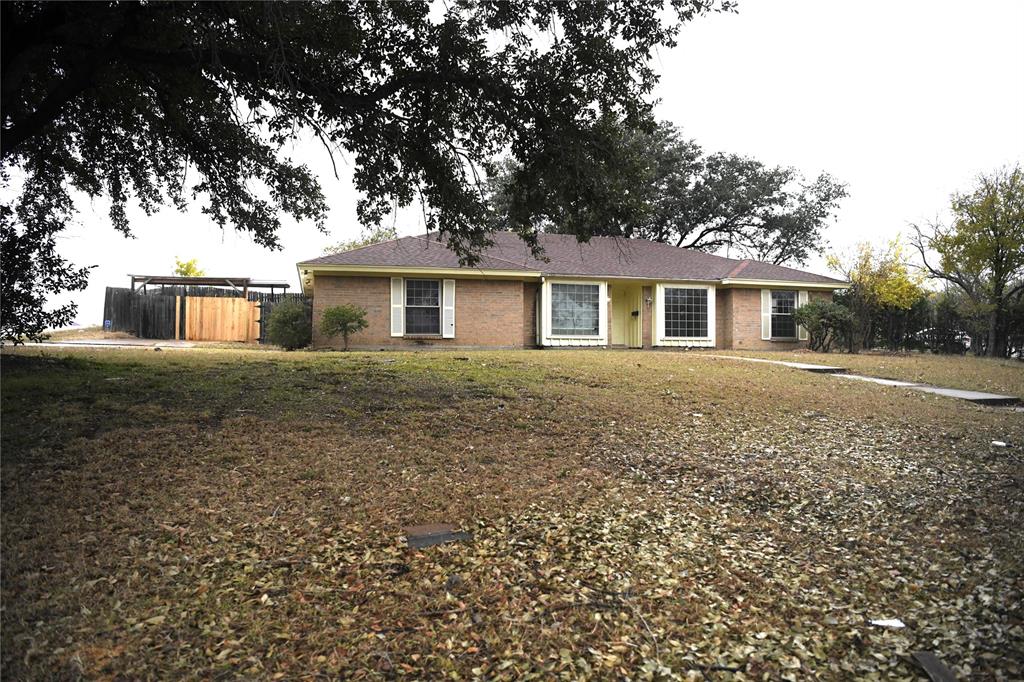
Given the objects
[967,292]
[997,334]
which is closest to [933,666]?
[997,334]

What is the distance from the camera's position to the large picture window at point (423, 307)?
17453 millimetres

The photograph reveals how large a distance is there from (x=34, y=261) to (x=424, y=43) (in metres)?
5.79

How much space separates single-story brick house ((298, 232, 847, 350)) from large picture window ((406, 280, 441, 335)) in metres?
0.03

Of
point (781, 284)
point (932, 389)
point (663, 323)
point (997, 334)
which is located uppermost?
point (781, 284)

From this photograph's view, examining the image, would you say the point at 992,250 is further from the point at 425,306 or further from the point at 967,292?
the point at 425,306

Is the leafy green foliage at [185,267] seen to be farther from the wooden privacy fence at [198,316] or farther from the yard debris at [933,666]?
the yard debris at [933,666]

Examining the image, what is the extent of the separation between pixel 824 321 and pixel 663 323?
493 centimetres

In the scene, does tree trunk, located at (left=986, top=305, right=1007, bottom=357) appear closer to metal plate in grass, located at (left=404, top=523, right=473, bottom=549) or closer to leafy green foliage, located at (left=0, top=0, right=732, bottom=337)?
leafy green foliage, located at (left=0, top=0, right=732, bottom=337)

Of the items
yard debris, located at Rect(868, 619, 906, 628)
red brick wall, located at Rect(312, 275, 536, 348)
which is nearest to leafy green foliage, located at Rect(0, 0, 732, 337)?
yard debris, located at Rect(868, 619, 906, 628)

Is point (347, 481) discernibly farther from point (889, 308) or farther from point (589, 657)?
point (889, 308)

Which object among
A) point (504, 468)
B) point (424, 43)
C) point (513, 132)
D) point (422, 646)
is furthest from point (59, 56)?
point (422, 646)

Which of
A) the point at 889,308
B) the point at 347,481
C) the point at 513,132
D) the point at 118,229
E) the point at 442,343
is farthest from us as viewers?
the point at 889,308

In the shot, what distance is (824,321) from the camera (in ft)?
61.1

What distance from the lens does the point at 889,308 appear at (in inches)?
884
